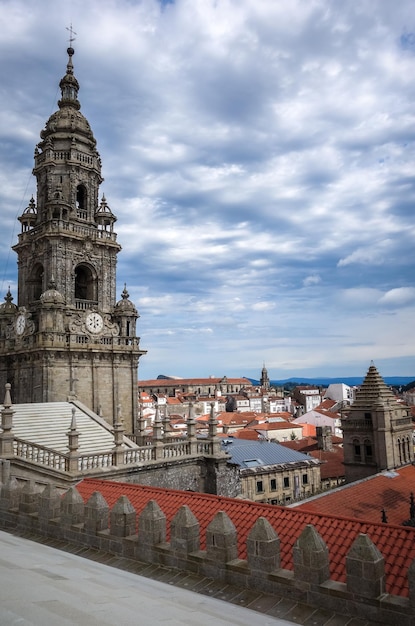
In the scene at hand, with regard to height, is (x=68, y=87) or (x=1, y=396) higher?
(x=68, y=87)

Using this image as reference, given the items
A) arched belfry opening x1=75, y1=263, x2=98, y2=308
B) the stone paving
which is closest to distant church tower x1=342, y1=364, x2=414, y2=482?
arched belfry opening x1=75, y1=263, x2=98, y2=308

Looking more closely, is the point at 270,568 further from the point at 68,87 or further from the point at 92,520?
the point at 68,87

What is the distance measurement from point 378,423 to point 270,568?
39.3 metres

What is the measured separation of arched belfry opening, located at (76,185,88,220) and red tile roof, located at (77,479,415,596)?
29986 mm

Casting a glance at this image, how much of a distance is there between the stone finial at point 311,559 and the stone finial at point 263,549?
0.52 meters

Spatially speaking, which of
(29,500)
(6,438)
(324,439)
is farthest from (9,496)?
(324,439)

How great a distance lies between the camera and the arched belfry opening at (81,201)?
41094 mm

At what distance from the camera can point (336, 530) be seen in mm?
10602

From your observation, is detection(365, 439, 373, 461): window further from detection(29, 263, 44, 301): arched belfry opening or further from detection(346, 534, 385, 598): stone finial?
detection(346, 534, 385, 598): stone finial

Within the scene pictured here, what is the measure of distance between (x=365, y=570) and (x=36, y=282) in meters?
37.3

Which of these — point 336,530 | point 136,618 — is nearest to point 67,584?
point 136,618

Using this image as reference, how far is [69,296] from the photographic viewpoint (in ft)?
124

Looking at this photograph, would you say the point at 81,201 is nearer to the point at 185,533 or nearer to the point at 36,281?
the point at 36,281

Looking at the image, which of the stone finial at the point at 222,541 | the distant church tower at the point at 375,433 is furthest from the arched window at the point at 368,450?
the stone finial at the point at 222,541
